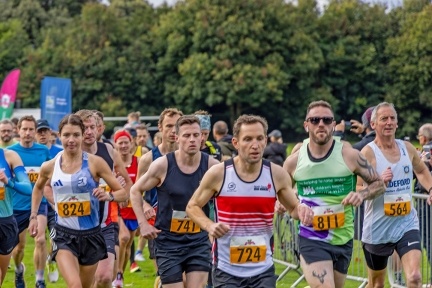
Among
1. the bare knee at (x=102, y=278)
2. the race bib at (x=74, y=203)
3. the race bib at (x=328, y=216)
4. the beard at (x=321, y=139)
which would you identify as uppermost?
the beard at (x=321, y=139)

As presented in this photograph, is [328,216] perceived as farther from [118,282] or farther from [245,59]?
[245,59]

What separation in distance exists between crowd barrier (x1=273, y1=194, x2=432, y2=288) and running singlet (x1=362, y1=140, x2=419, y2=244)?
1541mm

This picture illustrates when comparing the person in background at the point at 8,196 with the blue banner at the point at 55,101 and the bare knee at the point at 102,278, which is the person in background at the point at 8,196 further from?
the blue banner at the point at 55,101

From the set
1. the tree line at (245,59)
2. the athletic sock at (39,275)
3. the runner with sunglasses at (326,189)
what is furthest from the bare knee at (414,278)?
the tree line at (245,59)

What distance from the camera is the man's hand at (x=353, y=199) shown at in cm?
813

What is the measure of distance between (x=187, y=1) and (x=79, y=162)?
6551cm

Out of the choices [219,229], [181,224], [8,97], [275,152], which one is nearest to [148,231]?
[181,224]

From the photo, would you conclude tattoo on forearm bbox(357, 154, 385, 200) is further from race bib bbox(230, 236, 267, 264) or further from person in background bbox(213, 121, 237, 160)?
person in background bbox(213, 121, 237, 160)

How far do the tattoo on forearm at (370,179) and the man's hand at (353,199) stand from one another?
1.12 ft

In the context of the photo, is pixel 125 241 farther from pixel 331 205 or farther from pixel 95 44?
pixel 95 44

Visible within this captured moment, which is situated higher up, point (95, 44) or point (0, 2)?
point (0, 2)

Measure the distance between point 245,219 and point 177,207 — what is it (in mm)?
1318

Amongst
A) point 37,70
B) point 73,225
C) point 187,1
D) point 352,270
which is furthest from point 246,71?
point 73,225

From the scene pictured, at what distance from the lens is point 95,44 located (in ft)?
242
